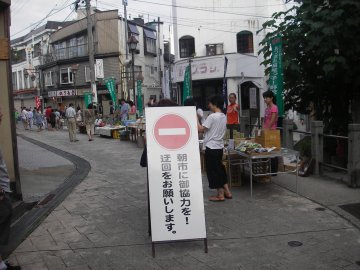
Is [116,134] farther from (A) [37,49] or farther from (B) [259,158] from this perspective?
(A) [37,49]

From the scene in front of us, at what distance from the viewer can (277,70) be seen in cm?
965

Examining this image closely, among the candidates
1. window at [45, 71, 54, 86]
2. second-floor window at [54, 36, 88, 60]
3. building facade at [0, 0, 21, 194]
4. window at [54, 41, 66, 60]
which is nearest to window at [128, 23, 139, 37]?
second-floor window at [54, 36, 88, 60]

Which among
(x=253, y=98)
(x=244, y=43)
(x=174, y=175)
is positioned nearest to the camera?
(x=174, y=175)

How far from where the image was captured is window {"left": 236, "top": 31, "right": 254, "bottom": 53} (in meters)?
29.9

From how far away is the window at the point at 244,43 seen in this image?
29.9 meters

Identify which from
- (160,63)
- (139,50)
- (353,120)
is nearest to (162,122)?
(353,120)

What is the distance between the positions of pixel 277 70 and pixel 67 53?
35066 mm

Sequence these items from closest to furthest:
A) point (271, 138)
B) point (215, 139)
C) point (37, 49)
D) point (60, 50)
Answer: point (215, 139) → point (271, 138) → point (60, 50) → point (37, 49)

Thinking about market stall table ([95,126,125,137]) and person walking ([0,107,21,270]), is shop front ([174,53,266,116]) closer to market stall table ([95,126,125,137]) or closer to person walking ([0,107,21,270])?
market stall table ([95,126,125,137])

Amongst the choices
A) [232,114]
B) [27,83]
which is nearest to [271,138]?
[232,114]

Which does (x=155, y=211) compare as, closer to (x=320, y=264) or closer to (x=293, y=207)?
(x=320, y=264)

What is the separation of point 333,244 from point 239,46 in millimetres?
26317

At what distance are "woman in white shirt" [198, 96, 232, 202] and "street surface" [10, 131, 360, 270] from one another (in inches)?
17.9

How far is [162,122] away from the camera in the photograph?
4855 millimetres
